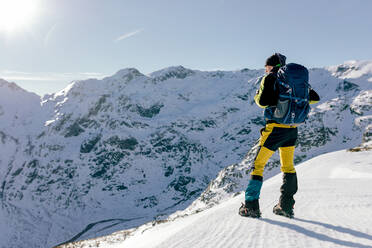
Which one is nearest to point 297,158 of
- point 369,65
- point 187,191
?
point 187,191

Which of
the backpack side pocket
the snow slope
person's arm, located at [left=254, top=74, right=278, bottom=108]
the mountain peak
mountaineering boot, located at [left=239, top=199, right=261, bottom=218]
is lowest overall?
the snow slope

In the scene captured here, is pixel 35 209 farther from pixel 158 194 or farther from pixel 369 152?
pixel 369 152

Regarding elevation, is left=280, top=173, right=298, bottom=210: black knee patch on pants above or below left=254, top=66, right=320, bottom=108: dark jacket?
below

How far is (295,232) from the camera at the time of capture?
3879 mm

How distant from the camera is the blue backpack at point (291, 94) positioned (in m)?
4.31

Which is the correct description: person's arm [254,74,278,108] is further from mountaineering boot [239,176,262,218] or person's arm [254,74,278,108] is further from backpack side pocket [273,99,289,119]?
mountaineering boot [239,176,262,218]

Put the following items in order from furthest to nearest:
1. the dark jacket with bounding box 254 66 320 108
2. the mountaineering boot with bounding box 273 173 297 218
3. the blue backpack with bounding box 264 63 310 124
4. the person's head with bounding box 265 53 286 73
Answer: the mountaineering boot with bounding box 273 173 297 218 < the person's head with bounding box 265 53 286 73 < the dark jacket with bounding box 254 66 320 108 < the blue backpack with bounding box 264 63 310 124

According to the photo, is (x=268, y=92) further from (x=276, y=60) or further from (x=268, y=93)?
(x=276, y=60)

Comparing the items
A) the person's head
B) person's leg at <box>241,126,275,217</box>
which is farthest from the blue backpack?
person's leg at <box>241,126,275,217</box>

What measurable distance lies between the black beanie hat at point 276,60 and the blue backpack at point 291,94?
0.33 m

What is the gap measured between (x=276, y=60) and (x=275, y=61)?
0.03m

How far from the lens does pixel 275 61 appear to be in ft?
15.5

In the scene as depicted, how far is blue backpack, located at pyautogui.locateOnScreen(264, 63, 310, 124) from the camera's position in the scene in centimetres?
431

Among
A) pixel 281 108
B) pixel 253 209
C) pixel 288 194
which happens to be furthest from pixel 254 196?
pixel 281 108
